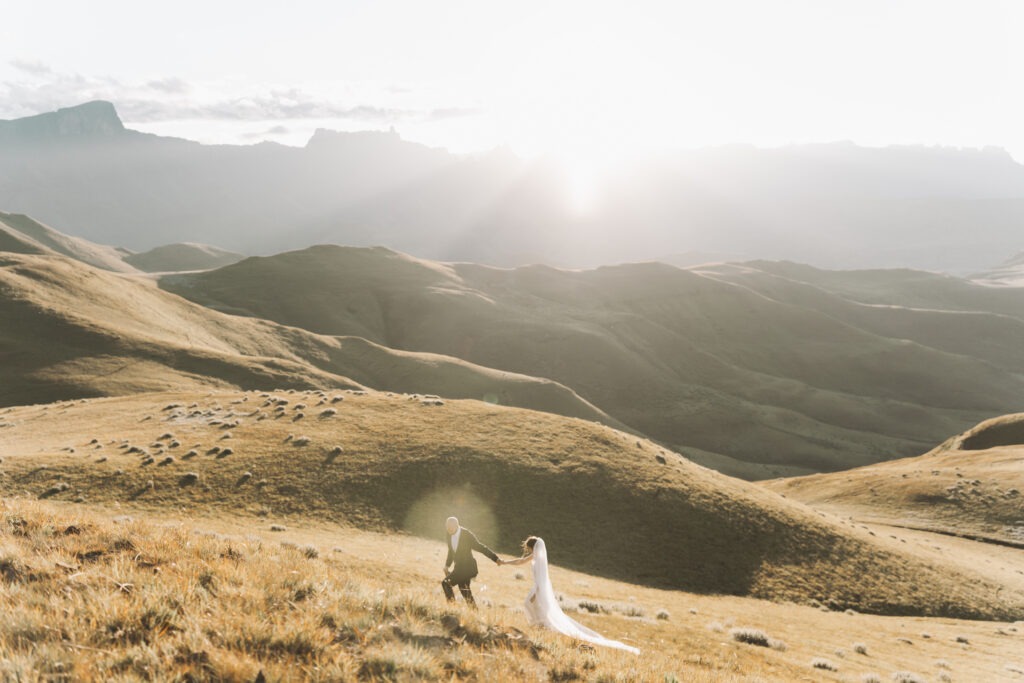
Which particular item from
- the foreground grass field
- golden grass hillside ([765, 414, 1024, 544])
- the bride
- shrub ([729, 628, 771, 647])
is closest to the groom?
the bride

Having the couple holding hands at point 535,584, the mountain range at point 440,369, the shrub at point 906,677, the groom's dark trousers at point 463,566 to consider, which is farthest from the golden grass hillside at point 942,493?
the groom's dark trousers at point 463,566

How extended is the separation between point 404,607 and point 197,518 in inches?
1014

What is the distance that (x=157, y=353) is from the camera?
88188mm

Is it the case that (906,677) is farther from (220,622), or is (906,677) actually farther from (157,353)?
(157,353)

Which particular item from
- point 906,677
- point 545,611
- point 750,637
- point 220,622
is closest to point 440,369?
point 750,637

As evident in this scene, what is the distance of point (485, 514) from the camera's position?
37719 mm

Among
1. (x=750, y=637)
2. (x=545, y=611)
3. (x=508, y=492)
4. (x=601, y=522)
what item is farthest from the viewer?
(x=508, y=492)

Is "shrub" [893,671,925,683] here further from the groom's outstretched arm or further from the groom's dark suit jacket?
the groom's dark suit jacket

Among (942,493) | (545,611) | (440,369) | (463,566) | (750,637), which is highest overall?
(440,369)

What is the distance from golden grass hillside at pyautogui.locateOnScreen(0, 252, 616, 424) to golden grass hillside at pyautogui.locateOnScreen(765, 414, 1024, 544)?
5675 centimetres

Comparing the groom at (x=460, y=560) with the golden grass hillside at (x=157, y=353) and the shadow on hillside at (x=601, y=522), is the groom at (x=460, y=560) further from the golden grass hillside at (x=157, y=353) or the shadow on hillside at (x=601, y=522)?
the golden grass hillside at (x=157, y=353)

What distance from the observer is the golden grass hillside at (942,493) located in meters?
58.8

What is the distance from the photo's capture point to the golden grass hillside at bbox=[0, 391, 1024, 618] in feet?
112

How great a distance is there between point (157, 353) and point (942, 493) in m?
110
